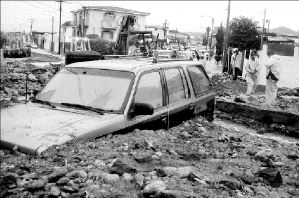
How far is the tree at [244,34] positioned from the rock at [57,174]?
38.7m

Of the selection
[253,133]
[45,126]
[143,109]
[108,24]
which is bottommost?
Result: [253,133]

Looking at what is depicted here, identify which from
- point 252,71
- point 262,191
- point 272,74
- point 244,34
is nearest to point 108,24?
point 244,34

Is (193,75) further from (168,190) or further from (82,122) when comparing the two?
(168,190)

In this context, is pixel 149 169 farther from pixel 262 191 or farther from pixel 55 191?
pixel 262 191

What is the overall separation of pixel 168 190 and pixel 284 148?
383cm

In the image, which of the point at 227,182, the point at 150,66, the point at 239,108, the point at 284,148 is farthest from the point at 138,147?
the point at 239,108

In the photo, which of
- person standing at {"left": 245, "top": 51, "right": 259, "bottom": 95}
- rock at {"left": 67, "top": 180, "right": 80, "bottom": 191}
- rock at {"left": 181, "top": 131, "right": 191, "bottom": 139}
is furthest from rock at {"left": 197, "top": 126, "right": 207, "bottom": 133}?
person standing at {"left": 245, "top": 51, "right": 259, "bottom": 95}

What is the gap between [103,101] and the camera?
14.9ft

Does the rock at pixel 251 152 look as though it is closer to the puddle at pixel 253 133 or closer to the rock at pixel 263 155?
the rock at pixel 263 155

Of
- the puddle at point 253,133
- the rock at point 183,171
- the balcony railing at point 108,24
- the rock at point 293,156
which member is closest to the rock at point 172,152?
the rock at point 183,171

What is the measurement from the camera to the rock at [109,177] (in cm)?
323

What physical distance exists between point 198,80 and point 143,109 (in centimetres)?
229

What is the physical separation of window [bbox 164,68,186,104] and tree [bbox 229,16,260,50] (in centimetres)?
3579

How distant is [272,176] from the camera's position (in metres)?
4.10
